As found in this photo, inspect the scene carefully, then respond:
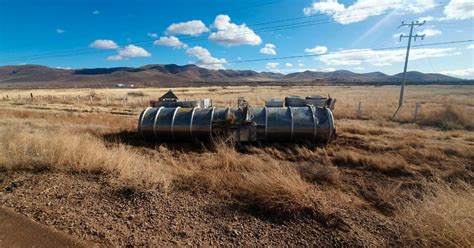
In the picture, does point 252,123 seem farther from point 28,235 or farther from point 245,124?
point 28,235

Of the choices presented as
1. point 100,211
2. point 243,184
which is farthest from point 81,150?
point 243,184

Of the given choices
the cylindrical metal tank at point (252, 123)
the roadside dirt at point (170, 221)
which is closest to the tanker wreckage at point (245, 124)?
the cylindrical metal tank at point (252, 123)

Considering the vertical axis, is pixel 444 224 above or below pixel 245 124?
below

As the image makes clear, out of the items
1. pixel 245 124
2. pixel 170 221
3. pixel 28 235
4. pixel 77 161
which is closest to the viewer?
pixel 28 235

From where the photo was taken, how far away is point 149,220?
366cm

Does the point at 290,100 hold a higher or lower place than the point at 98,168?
higher

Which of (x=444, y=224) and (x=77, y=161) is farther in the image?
(x=77, y=161)

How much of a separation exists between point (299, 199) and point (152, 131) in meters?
8.14

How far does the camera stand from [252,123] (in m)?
10.1

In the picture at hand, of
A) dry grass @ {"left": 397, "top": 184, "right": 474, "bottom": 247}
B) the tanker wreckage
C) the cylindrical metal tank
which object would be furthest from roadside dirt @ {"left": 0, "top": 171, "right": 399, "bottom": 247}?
the cylindrical metal tank

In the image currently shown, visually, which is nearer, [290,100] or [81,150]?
[81,150]

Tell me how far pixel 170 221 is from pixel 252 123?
22.0 ft

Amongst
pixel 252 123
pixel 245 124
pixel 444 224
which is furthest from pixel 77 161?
pixel 444 224

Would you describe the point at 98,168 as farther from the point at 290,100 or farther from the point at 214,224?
the point at 290,100
